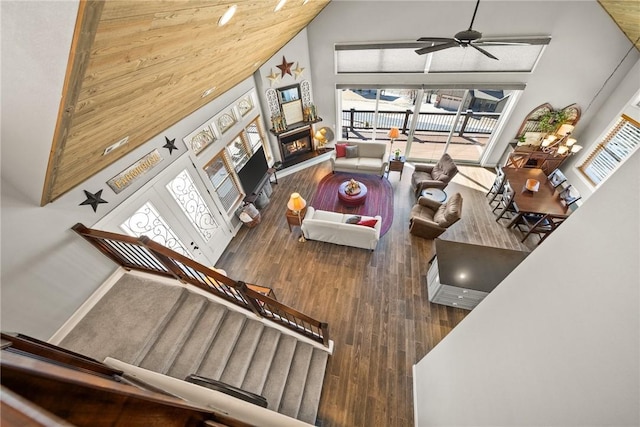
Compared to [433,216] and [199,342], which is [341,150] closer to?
[433,216]

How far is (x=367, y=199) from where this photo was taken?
6.20 m

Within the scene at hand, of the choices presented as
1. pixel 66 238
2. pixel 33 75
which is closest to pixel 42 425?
pixel 33 75

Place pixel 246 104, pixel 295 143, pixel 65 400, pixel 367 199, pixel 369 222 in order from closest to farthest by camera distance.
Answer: pixel 65 400
pixel 369 222
pixel 246 104
pixel 367 199
pixel 295 143

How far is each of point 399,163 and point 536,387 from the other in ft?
19.6

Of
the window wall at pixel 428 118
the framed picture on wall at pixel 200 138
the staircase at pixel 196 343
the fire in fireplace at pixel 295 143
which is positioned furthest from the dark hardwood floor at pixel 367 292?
the framed picture on wall at pixel 200 138

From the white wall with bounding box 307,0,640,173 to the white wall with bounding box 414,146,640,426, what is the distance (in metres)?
5.86

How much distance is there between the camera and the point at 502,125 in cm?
→ 610

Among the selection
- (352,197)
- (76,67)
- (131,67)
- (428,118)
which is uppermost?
(428,118)

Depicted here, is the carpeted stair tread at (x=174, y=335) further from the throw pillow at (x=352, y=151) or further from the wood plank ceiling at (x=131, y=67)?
the throw pillow at (x=352, y=151)

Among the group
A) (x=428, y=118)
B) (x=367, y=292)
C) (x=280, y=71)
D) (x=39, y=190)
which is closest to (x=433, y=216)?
(x=367, y=292)

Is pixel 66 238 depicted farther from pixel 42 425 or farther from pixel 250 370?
pixel 42 425

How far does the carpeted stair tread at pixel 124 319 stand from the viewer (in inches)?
98.1

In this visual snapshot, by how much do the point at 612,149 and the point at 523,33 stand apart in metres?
3.19

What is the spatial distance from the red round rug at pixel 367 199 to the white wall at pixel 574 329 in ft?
12.7
